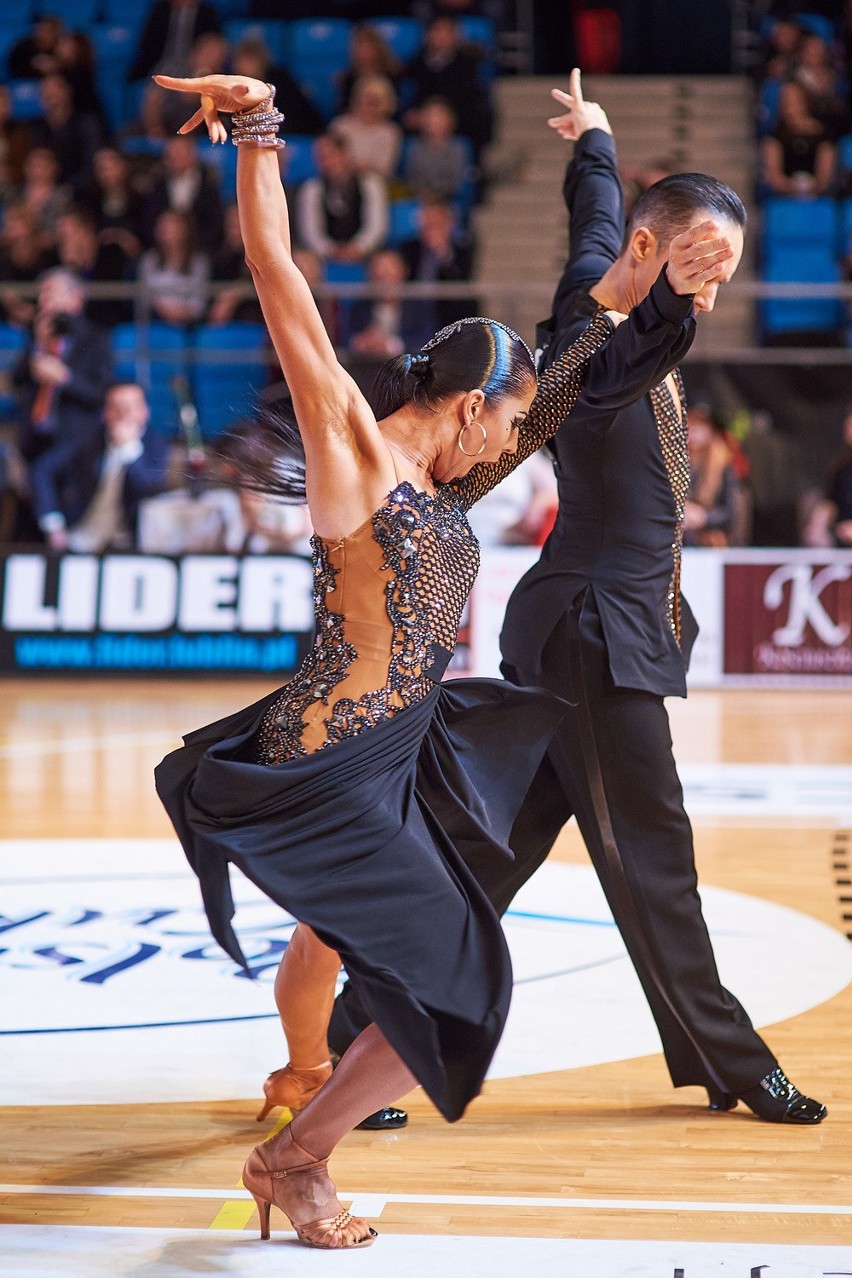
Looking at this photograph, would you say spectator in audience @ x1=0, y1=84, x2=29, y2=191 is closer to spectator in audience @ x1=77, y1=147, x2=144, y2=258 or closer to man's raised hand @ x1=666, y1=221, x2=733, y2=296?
spectator in audience @ x1=77, y1=147, x2=144, y2=258

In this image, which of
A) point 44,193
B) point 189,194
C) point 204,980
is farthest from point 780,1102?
point 44,193

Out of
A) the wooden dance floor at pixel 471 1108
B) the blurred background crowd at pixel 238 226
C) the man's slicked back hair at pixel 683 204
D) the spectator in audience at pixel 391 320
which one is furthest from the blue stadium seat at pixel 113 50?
the man's slicked back hair at pixel 683 204

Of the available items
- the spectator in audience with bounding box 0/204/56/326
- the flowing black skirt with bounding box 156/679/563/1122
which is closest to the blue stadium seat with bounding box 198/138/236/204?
the spectator in audience with bounding box 0/204/56/326

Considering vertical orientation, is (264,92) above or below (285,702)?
above

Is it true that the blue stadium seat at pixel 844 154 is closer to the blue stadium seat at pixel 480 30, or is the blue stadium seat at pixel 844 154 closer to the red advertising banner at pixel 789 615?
the blue stadium seat at pixel 480 30

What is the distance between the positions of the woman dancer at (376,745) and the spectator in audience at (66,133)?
11.1 meters

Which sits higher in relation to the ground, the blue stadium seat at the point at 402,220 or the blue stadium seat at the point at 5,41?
the blue stadium seat at the point at 5,41

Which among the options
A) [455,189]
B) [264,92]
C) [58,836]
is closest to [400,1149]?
[264,92]

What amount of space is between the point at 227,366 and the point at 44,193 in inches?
101

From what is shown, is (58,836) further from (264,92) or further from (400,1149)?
(264,92)

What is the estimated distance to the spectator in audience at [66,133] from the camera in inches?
517

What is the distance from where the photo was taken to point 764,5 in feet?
45.2

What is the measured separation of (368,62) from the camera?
43.4 ft

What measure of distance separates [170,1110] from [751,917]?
2.13m
